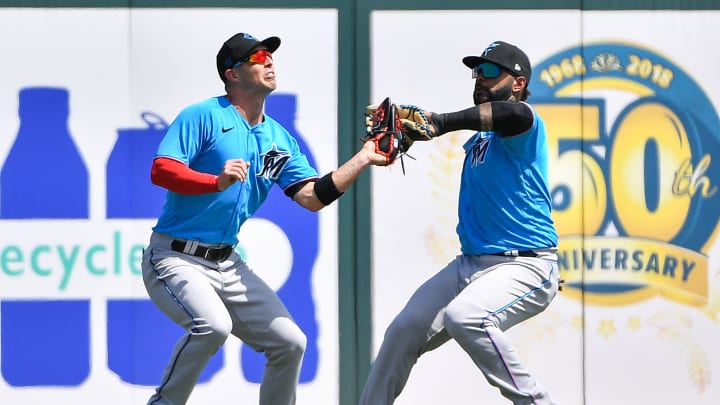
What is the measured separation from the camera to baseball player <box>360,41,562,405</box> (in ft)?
A: 19.6

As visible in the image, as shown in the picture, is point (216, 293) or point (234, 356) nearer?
point (216, 293)

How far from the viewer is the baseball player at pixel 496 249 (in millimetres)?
5980

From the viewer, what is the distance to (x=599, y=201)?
26.1 feet

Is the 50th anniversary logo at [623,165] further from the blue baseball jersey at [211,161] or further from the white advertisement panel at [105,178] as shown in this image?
the blue baseball jersey at [211,161]

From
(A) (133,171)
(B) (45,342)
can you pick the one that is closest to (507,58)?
(A) (133,171)

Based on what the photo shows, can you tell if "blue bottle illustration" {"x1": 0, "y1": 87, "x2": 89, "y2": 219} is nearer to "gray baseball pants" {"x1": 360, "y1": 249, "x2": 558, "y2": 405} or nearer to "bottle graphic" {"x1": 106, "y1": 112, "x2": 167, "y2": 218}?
"bottle graphic" {"x1": 106, "y1": 112, "x2": 167, "y2": 218}

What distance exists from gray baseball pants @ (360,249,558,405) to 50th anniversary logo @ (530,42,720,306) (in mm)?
1696

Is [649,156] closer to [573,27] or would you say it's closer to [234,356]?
[573,27]

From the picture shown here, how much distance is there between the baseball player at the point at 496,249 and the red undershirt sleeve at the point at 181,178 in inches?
37.0

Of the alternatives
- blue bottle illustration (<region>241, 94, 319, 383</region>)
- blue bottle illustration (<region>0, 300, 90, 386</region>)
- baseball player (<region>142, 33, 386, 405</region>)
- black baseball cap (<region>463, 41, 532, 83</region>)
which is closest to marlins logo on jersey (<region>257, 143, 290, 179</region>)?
baseball player (<region>142, 33, 386, 405</region>)

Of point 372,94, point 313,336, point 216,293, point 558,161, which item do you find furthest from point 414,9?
→ point 216,293

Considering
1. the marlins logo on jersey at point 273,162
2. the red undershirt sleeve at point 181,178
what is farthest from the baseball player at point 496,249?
the red undershirt sleeve at point 181,178

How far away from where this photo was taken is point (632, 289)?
26.1 feet

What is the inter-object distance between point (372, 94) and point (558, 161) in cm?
118
